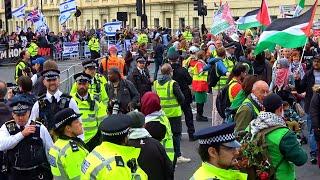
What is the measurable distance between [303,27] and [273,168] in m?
4.51

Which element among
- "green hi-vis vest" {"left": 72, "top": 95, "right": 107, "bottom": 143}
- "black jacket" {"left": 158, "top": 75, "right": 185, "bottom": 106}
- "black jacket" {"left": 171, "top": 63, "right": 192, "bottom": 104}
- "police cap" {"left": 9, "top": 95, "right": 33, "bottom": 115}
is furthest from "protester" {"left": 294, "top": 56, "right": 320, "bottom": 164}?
"police cap" {"left": 9, "top": 95, "right": 33, "bottom": 115}

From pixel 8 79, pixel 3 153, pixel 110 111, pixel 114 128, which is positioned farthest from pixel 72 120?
pixel 8 79

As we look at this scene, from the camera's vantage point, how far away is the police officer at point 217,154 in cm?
423

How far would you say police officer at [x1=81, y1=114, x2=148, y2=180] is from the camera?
479cm

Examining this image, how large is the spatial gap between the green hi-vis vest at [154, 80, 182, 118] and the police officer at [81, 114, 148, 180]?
5.83 m

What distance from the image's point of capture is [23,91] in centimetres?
912

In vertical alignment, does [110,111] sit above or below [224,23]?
below

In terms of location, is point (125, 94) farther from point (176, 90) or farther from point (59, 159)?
point (59, 159)

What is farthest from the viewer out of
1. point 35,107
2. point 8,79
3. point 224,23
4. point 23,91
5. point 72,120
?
point 8,79

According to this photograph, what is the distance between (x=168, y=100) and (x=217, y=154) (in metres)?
6.66

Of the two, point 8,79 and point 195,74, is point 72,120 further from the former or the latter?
point 8,79

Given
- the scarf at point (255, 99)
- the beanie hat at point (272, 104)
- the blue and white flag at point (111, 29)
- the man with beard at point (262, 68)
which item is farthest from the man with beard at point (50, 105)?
the blue and white flag at point (111, 29)

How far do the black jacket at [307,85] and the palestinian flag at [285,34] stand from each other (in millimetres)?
1493

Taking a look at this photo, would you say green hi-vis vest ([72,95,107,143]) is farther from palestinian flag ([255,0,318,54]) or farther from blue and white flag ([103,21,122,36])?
blue and white flag ([103,21,122,36])
